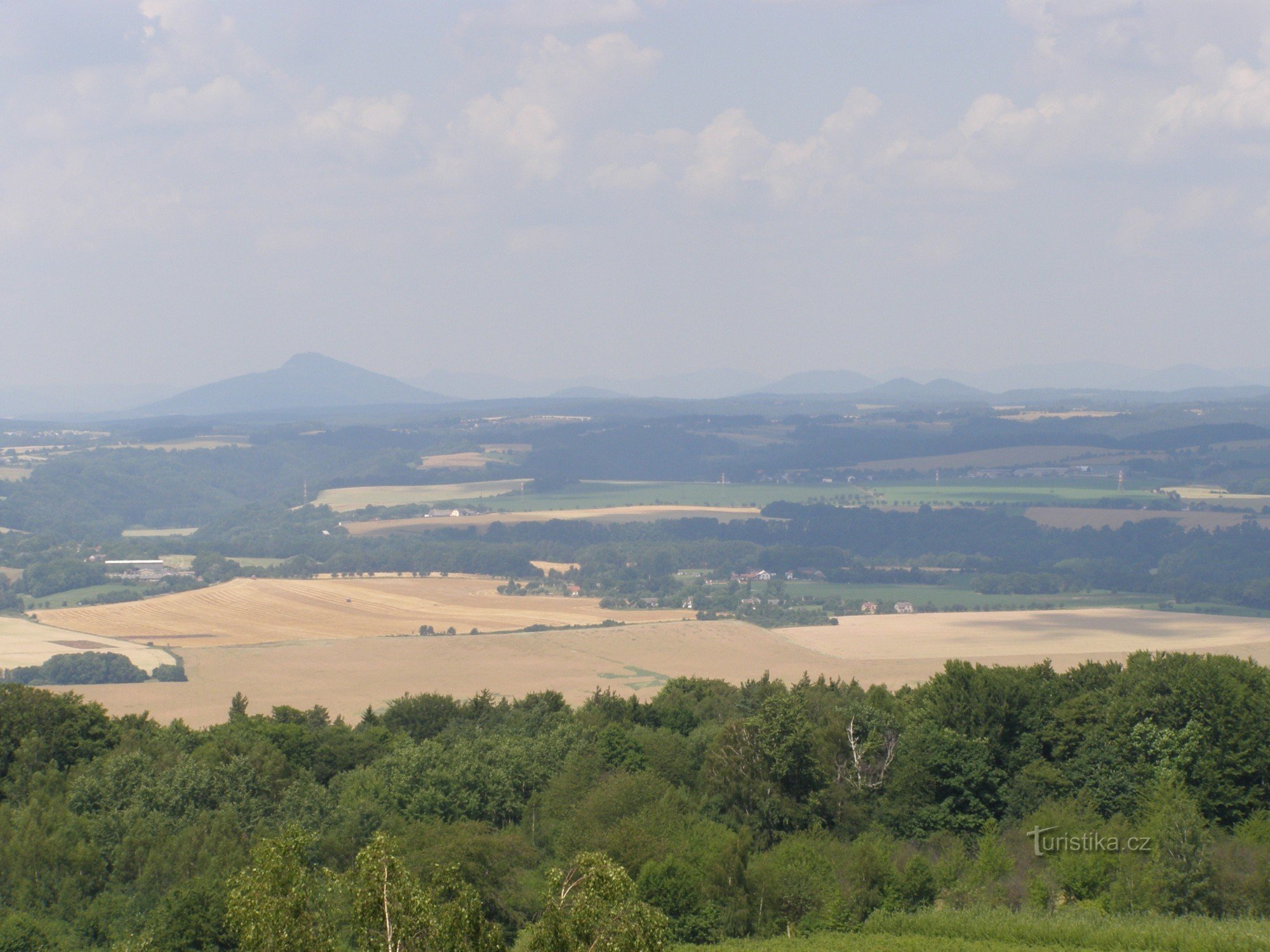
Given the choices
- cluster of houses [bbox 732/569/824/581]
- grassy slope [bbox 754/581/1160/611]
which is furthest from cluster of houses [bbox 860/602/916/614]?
cluster of houses [bbox 732/569/824/581]

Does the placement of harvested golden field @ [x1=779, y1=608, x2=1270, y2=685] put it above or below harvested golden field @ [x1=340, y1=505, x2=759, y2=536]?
below

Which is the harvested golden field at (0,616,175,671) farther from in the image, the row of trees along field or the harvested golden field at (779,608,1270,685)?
the harvested golden field at (779,608,1270,685)

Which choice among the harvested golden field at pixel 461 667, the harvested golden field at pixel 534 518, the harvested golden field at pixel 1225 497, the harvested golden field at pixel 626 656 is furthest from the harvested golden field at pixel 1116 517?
the harvested golden field at pixel 461 667

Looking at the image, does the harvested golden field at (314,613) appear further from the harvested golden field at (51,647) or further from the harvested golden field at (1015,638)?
the harvested golden field at (1015,638)

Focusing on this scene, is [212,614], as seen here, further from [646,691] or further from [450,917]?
[450,917]

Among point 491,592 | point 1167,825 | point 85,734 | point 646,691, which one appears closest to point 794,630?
point 646,691
